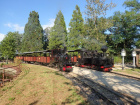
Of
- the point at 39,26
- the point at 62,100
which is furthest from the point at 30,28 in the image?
the point at 62,100

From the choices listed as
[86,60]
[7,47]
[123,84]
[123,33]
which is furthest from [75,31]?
[123,84]

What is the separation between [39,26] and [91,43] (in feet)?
83.7

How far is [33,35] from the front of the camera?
35.9 meters

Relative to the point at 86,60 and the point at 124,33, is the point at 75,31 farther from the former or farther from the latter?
the point at 86,60

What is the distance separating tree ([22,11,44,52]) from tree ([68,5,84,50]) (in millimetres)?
11594

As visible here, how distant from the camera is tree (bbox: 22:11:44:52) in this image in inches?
1375

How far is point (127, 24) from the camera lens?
27438mm

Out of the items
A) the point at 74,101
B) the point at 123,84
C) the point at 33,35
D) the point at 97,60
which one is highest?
the point at 33,35

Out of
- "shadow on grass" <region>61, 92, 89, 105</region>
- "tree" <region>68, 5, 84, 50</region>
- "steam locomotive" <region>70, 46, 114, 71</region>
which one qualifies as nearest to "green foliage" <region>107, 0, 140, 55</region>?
"tree" <region>68, 5, 84, 50</region>

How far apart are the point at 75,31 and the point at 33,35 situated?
48.5 ft

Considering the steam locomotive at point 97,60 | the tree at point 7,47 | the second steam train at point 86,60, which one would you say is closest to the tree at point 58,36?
the tree at point 7,47

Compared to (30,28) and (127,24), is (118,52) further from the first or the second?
(30,28)

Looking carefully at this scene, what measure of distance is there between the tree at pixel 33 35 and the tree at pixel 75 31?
11.6m

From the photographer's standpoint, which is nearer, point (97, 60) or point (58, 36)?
point (97, 60)
